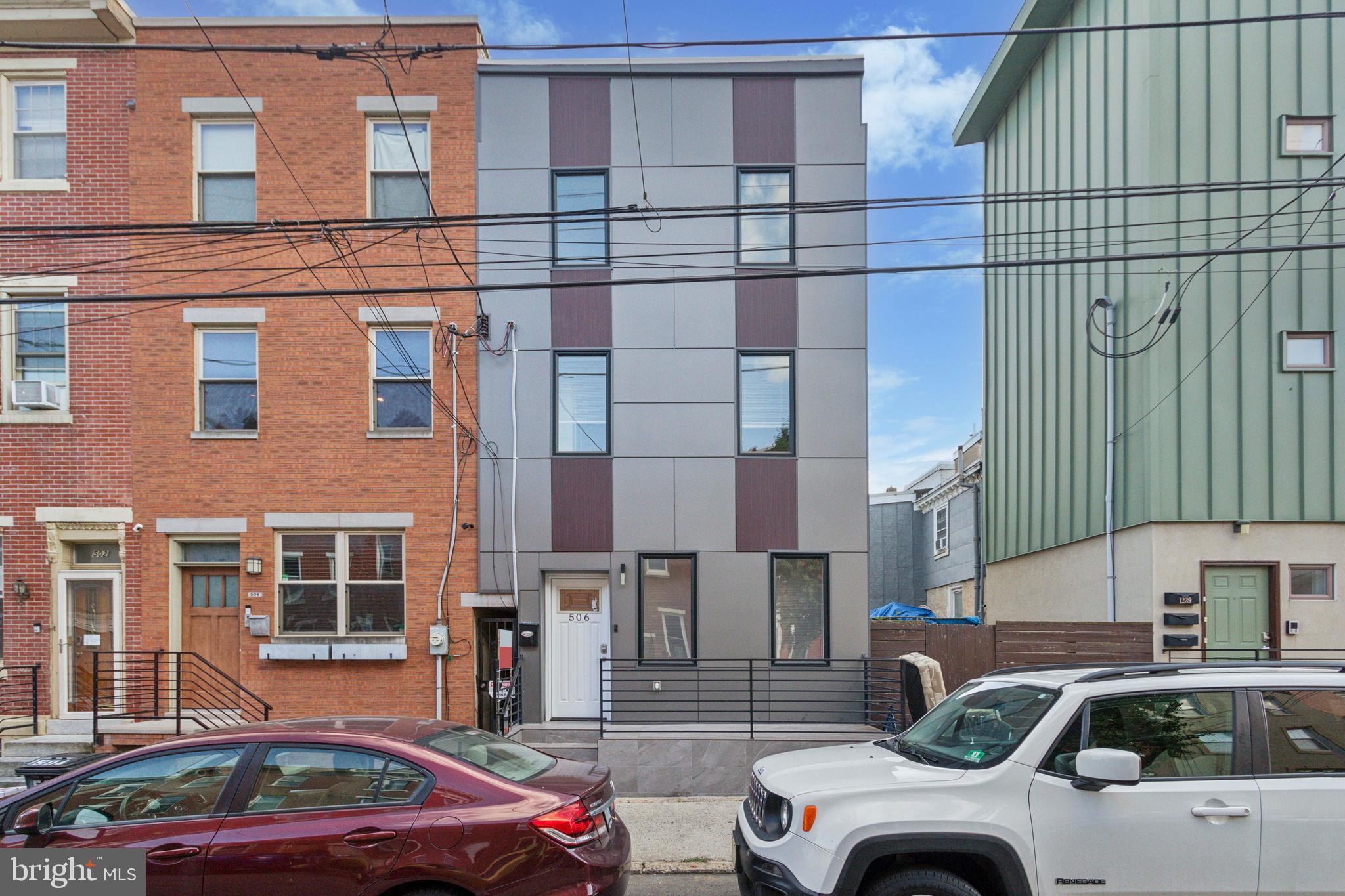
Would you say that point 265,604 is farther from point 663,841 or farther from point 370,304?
point 663,841

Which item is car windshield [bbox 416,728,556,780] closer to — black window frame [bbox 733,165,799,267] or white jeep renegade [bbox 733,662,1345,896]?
white jeep renegade [bbox 733,662,1345,896]

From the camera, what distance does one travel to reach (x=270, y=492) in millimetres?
12109

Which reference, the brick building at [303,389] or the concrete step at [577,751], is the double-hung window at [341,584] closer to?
the brick building at [303,389]

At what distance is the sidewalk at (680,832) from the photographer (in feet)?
24.8

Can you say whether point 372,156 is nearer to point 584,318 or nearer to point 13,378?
point 584,318

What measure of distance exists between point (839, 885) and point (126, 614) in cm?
1104

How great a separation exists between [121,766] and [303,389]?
767 cm

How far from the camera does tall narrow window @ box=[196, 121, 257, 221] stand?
490 inches

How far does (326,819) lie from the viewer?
4.96m

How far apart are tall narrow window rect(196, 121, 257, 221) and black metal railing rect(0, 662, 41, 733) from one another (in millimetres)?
6616

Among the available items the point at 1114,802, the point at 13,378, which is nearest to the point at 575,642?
the point at 1114,802

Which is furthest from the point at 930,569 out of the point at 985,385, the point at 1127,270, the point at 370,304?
the point at 370,304

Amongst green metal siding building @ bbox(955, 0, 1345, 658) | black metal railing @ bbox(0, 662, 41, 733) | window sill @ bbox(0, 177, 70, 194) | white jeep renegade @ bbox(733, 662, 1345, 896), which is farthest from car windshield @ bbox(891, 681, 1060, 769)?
window sill @ bbox(0, 177, 70, 194)

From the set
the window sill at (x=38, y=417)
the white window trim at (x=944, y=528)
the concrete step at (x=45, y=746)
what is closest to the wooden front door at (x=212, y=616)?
the concrete step at (x=45, y=746)
